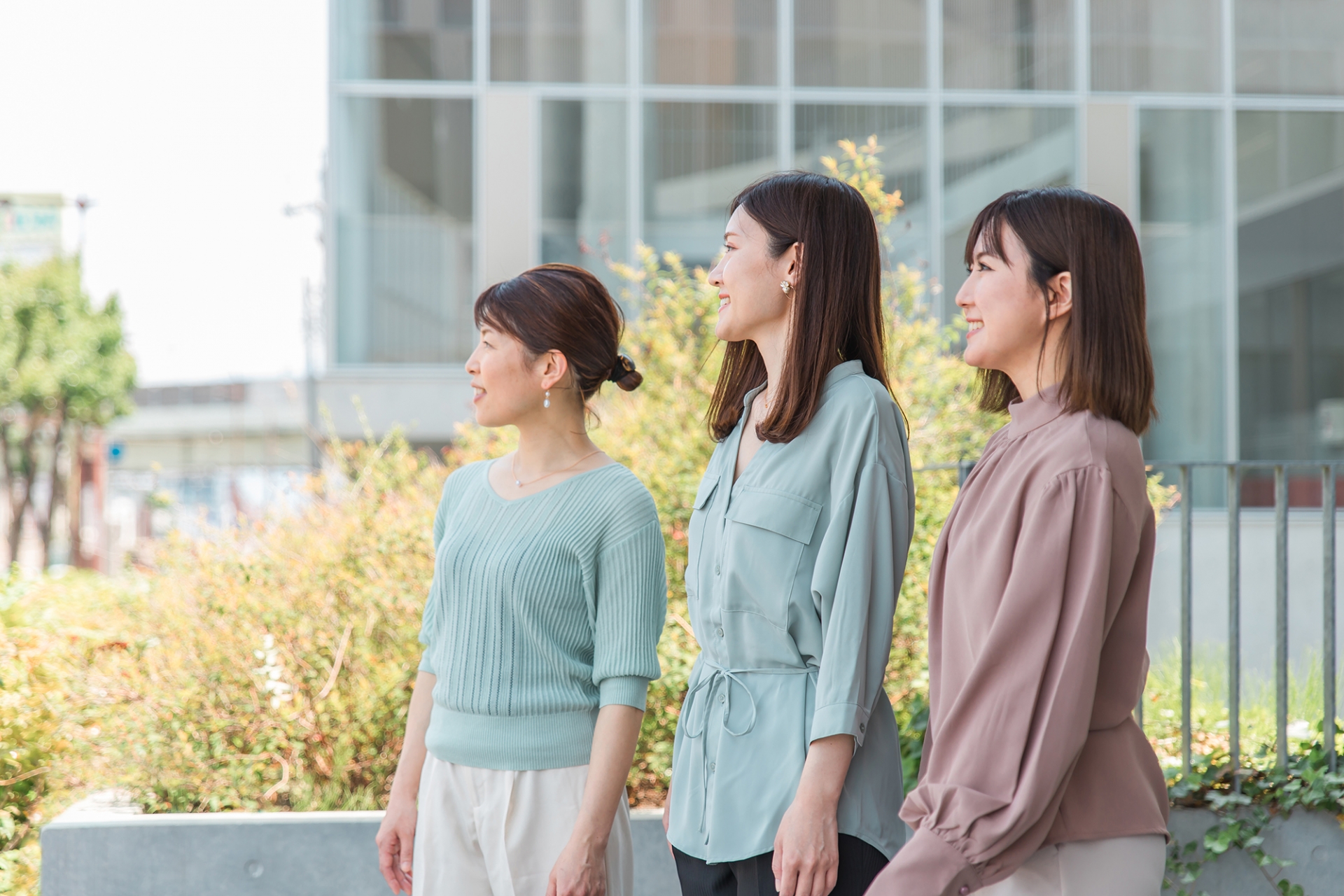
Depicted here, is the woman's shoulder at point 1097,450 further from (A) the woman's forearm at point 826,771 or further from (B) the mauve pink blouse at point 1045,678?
(A) the woman's forearm at point 826,771

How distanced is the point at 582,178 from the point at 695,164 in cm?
83

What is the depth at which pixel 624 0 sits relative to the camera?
27.1ft

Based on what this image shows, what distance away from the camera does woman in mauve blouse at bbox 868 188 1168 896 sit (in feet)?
4.08

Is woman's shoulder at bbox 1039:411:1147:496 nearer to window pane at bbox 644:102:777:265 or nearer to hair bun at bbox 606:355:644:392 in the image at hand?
hair bun at bbox 606:355:644:392

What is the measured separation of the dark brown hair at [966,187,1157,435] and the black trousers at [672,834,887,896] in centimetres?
67

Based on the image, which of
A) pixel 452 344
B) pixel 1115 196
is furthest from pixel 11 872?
pixel 1115 196

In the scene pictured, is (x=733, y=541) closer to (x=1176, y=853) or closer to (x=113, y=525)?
(x=1176, y=853)

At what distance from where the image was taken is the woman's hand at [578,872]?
1.83 m

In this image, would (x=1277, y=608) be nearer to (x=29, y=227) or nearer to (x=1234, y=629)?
(x=1234, y=629)

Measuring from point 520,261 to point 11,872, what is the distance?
553cm

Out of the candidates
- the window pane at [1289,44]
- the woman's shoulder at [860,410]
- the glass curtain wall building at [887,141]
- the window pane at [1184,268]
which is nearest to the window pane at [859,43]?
the glass curtain wall building at [887,141]

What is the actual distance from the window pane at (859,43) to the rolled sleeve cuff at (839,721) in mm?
7472

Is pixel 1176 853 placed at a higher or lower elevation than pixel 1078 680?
lower

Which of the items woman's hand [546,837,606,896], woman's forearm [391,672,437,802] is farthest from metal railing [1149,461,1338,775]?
woman's forearm [391,672,437,802]
